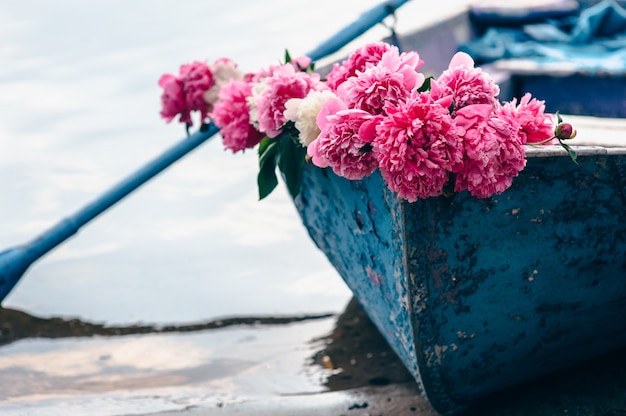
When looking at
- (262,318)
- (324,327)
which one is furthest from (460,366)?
(262,318)

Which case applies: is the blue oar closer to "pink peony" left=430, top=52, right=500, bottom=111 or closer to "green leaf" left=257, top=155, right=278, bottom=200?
"green leaf" left=257, top=155, right=278, bottom=200

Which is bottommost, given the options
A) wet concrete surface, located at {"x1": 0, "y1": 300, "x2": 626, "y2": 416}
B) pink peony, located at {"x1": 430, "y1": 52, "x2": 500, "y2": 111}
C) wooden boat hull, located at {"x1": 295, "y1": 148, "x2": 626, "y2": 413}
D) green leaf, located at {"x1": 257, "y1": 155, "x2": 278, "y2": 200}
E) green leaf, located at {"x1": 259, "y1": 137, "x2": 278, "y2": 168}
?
wet concrete surface, located at {"x1": 0, "y1": 300, "x2": 626, "y2": 416}

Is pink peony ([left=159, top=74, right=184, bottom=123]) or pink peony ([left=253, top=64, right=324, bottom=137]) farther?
pink peony ([left=159, top=74, right=184, bottom=123])

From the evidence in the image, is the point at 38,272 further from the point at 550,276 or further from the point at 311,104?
the point at 550,276

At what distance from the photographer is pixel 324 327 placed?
9.49 ft

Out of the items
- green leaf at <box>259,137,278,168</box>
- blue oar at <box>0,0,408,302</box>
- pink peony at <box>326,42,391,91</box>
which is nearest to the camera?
pink peony at <box>326,42,391,91</box>

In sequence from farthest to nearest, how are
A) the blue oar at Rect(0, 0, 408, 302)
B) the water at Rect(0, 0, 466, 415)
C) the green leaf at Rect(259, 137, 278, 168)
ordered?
the blue oar at Rect(0, 0, 408, 302)
the water at Rect(0, 0, 466, 415)
the green leaf at Rect(259, 137, 278, 168)

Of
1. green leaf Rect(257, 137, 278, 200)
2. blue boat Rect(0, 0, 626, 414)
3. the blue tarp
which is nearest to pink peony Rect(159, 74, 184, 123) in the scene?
blue boat Rect(0, 0, 626, 414)

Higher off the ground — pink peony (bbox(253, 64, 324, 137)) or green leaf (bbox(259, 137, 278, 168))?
pink peony (bbox(253, 64, 324, 137))

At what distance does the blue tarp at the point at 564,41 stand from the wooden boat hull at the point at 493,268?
2134mm

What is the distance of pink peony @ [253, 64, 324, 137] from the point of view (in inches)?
72.1

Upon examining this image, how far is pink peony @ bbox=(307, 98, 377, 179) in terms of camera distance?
1503 mm

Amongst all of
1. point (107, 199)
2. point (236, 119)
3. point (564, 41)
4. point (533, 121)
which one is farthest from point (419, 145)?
point (564, 41)

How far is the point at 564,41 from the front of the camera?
4293 mm
